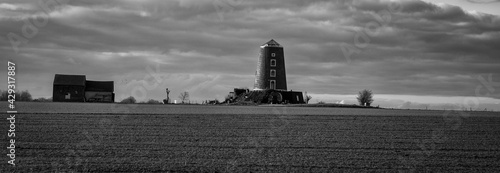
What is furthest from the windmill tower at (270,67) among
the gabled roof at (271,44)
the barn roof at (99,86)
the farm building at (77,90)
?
the farm building at (77,90)

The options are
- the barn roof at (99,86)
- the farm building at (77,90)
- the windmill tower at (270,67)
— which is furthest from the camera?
the barn roof at (99,86)

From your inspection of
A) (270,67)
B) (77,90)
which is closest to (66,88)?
(77,90)

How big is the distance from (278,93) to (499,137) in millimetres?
65154

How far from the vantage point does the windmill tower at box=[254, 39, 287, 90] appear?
9212cm

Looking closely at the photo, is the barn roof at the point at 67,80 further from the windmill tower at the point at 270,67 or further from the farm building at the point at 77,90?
the windmill tower at the point at 270,67

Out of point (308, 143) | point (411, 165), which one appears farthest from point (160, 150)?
point (411, 165)

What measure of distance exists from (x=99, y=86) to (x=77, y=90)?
5.53m

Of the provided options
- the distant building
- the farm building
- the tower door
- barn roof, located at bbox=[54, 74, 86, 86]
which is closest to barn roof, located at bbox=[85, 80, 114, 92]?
the farm building

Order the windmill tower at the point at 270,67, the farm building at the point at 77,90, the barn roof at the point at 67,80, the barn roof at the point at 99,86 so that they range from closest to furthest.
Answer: the windmill tower at the point at 270,67, the barn roof at the point at 67,80, the farm building at the point at 77,90, the barn roof at the point at 99,86

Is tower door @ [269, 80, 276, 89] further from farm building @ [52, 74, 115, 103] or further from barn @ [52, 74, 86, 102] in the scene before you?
barn @ [52, 74, 86, 102]

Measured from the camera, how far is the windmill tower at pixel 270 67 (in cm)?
9212

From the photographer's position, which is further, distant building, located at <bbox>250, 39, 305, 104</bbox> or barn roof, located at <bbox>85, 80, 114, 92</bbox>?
barn roof, located at <bbox>85, 80, 114, 92</bbox>

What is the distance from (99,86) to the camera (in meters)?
120

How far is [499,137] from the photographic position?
30547 millimetres
